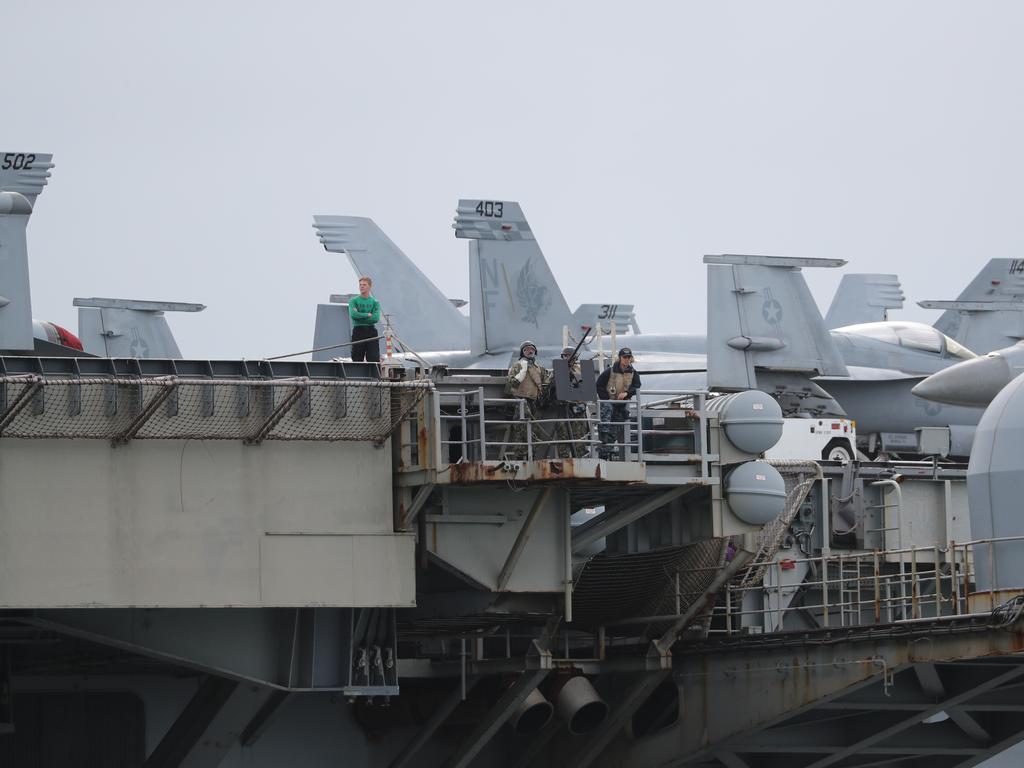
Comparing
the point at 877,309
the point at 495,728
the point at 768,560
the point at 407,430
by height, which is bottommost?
the point at 495,728

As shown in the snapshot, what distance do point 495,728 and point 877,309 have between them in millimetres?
58866

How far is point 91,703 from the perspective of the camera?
27.2 meters

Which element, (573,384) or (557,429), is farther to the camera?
(557,429)

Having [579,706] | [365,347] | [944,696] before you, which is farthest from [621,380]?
[944,696]

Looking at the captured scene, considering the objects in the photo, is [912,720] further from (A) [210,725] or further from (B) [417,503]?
(A) [210,725]

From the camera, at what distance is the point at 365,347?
2427 centimetres

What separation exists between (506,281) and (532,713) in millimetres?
22264

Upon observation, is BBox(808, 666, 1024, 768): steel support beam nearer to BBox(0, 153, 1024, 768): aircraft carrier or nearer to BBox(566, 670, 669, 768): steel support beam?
BBox(0, 153, 1024, 768): aircraft carrier

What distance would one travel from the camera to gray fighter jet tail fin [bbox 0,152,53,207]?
28.0 m

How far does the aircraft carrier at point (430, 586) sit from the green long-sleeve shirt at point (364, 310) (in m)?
1.11

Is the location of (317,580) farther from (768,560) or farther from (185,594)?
(768,560)

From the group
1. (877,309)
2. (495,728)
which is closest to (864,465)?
(495,728)

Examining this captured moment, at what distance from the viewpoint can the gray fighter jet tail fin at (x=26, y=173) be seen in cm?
2800

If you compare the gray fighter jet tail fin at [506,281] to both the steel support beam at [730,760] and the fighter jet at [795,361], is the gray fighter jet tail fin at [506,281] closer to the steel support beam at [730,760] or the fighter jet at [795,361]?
the fighter jet at [795,361]
